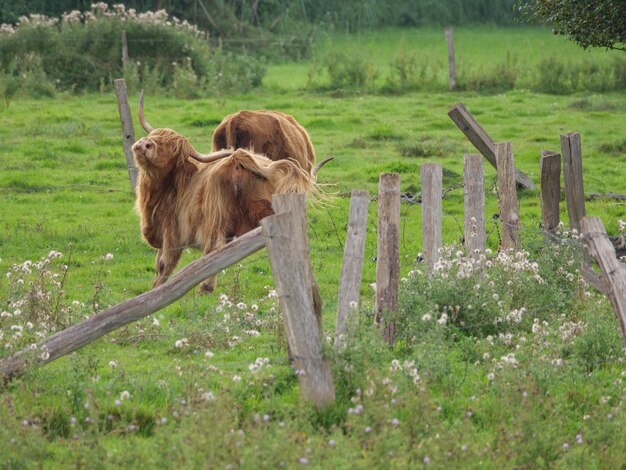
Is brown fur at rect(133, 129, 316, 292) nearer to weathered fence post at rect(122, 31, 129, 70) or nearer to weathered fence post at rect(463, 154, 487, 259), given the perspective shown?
weathered fence post at rect(463, 154, 487, 259)

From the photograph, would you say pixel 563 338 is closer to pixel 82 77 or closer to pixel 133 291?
pixel 133 291

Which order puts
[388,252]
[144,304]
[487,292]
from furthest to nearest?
[487,292], [388,252], [144,304]

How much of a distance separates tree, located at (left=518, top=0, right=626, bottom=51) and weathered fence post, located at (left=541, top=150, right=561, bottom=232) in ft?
13.8

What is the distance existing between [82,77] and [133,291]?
16.6m

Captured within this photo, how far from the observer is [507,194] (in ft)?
34.3

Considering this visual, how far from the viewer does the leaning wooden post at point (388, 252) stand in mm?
8219

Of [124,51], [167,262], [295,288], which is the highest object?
[124,51]

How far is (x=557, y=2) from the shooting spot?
15.1m

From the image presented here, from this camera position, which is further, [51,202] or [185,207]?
[51,202]

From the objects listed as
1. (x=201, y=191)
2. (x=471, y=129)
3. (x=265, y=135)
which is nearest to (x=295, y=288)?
(x=201, y=191)

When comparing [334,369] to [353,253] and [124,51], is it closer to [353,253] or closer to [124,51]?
[353,253]

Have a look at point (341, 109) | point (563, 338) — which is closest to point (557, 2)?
point (563, 338)

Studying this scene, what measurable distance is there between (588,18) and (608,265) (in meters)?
8.35

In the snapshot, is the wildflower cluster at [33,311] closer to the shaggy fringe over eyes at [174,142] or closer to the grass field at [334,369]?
the grass field at [334,369]
